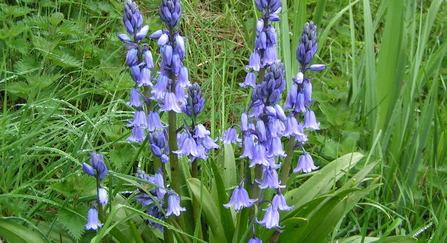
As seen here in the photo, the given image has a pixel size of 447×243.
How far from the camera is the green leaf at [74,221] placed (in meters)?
2.51

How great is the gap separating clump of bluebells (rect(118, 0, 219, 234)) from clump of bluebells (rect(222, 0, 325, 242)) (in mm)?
267

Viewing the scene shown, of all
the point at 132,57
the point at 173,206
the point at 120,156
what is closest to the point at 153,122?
the point at 132,57

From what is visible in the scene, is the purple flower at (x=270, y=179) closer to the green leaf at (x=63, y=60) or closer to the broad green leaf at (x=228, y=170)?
the broad green leaf at (x=228, y=170)

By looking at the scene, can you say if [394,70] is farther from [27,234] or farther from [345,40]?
[27,234]

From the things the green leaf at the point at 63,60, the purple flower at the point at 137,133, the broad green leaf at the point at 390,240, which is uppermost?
the purple flower at the point at 137,133

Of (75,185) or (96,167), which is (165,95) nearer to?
(96,167)

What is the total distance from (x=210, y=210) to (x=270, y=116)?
728mm

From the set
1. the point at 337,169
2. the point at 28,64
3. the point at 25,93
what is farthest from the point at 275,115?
the point at 28,64

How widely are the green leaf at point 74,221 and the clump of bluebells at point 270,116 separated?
2.63 ft

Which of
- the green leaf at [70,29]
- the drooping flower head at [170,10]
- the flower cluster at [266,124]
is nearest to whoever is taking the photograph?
the drooping flower head at [170,10]

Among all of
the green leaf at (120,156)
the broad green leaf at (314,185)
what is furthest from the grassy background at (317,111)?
the broad green leaf at (314,185)

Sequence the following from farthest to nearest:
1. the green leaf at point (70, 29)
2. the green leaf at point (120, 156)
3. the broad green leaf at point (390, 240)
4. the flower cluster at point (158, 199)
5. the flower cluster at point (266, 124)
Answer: the green leaf at point (70, 29), the green leaf at point (120, 156), the broad green leaf at point (390, 240), the flower cluster at point (158, 199), the flower cluster at point (266, 124)

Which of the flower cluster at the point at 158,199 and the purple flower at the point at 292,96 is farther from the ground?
the purple flower at the point at 292,96

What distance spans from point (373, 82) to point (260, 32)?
191cm
